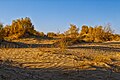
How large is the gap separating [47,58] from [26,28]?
15.9 m

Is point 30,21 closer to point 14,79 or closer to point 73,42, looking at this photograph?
point 73,42

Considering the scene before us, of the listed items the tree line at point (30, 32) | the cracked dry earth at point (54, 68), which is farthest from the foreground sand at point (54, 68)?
the tree line at point (30, 32)

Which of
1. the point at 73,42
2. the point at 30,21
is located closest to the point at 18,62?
the point at 73,42

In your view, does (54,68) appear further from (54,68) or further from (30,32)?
(30,32)

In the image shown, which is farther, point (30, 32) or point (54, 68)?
point (30, 32)

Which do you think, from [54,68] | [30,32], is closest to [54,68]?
[54,68]

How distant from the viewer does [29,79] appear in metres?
8.01

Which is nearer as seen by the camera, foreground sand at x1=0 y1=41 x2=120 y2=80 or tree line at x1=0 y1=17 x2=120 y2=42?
foreground sand at x1=0 y1=41 x2=120 y2=80

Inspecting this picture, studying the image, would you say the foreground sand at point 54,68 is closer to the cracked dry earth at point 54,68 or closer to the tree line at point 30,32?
the cracked dry earth at point 54,68

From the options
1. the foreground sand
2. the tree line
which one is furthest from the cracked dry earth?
the tree line

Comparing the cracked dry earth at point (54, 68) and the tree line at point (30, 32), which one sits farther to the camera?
the tree line at point (30, 32)

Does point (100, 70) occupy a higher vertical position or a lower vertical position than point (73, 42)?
lower

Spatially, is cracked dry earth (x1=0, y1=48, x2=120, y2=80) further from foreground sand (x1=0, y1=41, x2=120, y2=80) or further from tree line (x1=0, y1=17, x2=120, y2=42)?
tree line (x1=0, y1=17, x2=120, y2=42)

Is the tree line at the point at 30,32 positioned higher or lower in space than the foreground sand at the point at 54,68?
higher
